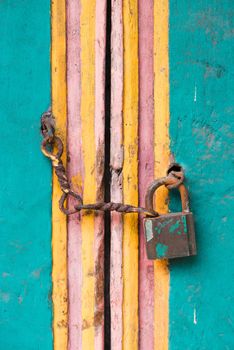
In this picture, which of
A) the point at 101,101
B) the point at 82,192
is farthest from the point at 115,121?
the point at 82,192

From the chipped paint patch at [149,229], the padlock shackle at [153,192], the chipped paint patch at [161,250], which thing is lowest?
the chipped paint patch at [161,250]

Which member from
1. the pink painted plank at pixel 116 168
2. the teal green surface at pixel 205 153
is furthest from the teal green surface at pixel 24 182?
the teal green surface at pixel 205 153

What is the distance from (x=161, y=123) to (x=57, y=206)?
256mm

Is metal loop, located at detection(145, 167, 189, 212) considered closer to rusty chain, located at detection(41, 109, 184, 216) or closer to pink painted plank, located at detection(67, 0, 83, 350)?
rusty chain, located at detection(41, 109, 184, 216)

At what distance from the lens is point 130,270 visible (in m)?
0.84

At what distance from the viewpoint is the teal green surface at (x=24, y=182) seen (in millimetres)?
826

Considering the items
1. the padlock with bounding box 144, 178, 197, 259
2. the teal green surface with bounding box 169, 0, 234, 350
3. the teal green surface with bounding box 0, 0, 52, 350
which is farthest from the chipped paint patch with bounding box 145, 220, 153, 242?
the teal green surface with bounding box 0, 0, 52, 350

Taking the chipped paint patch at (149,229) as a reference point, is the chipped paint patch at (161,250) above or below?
below

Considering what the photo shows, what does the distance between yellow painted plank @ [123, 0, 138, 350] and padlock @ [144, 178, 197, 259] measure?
0.07m

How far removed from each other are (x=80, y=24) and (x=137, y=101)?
0.18 meters

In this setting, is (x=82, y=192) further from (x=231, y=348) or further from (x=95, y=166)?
(x=231, y=348)

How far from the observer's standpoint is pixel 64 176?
82 centimetres

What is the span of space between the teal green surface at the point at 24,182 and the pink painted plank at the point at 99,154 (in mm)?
94

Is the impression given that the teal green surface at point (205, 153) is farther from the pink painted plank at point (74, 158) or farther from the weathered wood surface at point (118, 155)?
the pink painted plank at point (74, 158)
